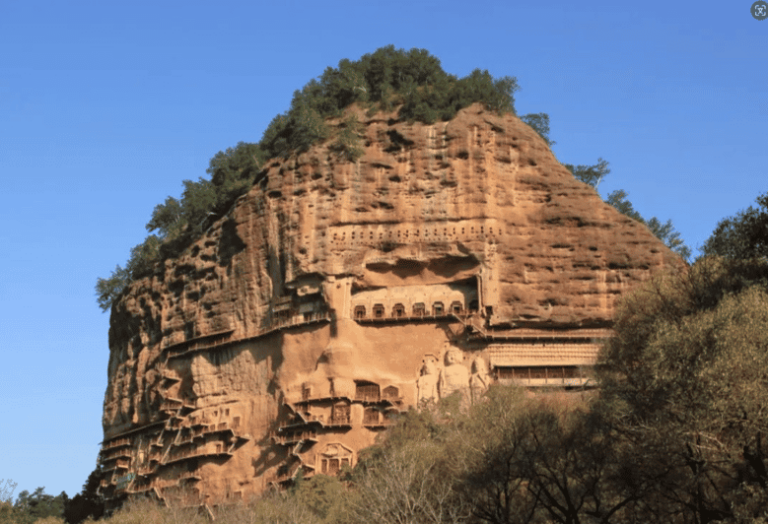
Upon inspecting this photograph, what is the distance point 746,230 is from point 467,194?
17862mm

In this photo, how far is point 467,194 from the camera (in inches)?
1877

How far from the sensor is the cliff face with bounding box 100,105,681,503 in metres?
45.4

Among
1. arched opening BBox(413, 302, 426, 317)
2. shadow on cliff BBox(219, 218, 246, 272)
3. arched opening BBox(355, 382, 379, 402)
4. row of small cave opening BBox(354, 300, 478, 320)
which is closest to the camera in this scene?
arched opening BBox(355, 382, 379, 402)

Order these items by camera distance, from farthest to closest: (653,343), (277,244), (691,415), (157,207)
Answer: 1. (157,207)
2. (277,244)
3. (653,343)
4. (691,415)

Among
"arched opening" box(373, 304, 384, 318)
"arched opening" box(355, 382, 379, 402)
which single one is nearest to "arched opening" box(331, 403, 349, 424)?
"arched opening" box(355, 382, 379, 402)

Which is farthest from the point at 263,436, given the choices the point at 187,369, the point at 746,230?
the point at 746,230

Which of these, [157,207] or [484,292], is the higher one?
[157,207]

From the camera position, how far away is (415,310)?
47.2m

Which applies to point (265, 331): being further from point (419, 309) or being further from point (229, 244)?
point (419, 309)

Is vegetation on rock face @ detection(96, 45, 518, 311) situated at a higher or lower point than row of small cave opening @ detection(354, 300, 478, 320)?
higher

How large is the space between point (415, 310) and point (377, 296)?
1.74m

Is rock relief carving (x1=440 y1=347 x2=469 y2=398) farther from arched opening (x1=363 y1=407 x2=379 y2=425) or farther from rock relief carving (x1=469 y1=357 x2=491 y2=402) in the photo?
arched opening (x1=363 y1=407 x2=379 y2=425)

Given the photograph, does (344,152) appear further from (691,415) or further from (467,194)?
(691,415)

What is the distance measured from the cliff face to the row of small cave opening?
0.28ft
